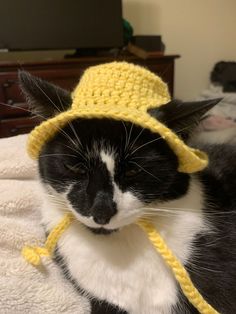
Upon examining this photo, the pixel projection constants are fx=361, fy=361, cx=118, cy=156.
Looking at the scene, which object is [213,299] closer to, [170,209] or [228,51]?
[170,209]

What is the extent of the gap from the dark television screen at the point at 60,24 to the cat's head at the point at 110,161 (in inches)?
52.1

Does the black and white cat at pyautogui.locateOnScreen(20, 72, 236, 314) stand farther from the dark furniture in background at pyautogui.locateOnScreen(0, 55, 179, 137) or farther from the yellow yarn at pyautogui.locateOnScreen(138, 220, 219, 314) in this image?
the dark furniture in background at pyautogui.locateOnScreen(0, 55, 179, 137)

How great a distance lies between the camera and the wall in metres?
2.19

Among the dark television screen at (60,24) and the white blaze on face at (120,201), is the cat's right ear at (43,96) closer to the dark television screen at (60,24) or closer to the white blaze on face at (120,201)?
the white blaze on face at (120,201)

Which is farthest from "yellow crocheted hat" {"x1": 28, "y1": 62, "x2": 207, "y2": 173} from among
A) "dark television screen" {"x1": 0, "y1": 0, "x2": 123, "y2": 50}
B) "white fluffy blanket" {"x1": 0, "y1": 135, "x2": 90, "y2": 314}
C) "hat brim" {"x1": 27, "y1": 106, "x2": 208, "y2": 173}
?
"dark television screen" {"x1": 0, "y1": 0, "x2": 123, "y2": 50}

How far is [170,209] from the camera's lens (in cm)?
55

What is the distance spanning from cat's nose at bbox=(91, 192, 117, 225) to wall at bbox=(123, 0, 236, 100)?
1.88 meters

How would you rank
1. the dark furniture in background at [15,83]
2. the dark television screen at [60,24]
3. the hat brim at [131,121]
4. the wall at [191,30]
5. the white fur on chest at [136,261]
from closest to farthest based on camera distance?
the hat brim at [131,121], the white fur on chest at [136,261], the dark furniture in background at [15,83], the dark television screen at [60,24], the wall at [191,30]

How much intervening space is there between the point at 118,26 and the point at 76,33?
224 mm

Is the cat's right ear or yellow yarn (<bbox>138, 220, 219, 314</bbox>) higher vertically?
the cat's right ear

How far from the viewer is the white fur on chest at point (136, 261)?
0.56 m

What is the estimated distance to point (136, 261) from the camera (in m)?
0.56

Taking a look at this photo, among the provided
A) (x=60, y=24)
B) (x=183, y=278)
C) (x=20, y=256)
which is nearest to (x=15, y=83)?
(x=60, y=24)

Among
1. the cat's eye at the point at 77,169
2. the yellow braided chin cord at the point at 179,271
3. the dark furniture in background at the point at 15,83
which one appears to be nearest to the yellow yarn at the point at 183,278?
the yellow braided chin cord at the point at 179,271
